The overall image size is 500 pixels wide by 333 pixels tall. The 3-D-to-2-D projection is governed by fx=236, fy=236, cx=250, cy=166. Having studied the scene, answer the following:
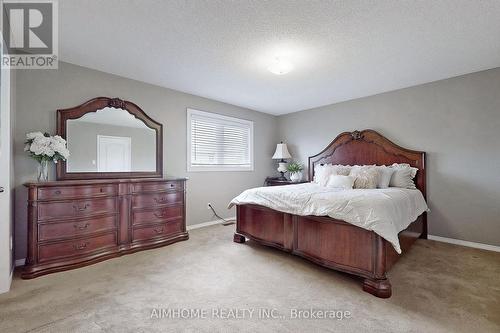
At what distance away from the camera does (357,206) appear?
220cm

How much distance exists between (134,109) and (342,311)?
354cm

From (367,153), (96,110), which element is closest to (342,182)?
(367,153)

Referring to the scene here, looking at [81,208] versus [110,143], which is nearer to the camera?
[81,208]

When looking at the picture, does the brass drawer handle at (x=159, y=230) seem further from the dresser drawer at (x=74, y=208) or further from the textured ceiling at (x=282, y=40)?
the textured ceiling at (x=282, y=40)

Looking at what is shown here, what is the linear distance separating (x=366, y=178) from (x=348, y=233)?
153cm

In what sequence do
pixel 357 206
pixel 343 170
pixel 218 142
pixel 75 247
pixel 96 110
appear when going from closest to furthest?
pixel 357 206, pixel 75 247, pixel 96 110, pixel 343 170, pixel 218 142

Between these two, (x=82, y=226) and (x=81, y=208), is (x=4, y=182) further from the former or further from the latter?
(x=82, y=226)

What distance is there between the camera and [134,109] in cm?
350

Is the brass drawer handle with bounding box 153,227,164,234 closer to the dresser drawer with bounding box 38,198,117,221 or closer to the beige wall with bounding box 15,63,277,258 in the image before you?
the dresser drawer with bounding box 38,198,117,221

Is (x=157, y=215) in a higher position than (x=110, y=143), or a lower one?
lower

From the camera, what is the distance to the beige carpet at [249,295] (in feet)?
5.34

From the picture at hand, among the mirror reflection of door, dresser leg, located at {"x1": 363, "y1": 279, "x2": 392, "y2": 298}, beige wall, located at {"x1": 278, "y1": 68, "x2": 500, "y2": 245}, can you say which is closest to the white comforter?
dresser leg, located at {"x1": 363, "y1": 279, "x2": 392, "y2": 298}

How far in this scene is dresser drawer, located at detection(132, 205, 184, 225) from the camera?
311 centimetres

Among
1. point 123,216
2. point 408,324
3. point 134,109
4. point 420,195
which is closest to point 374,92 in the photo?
point 420,195
